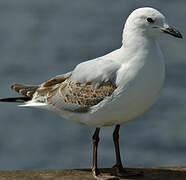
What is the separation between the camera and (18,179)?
283 inches

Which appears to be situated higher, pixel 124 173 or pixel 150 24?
pixel 150 24

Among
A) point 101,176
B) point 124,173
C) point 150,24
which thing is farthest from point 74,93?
point 150,24

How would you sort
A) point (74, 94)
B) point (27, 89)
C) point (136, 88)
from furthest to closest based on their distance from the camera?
point (27, 89), point (74, 94), point (136, 88)

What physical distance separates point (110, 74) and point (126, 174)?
4.22ft

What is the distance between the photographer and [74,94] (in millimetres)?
7129

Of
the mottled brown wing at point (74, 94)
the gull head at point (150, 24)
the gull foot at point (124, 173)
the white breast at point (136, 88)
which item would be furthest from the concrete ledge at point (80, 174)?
the gull head at point (150, 24)

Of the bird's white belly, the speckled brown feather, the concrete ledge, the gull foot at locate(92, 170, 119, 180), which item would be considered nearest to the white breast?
the bird's white belly

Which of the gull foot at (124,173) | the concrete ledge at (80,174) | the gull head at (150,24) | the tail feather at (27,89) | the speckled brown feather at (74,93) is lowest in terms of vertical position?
the concrete ledge at (80,174)

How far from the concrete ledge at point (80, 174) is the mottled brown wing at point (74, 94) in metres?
0.78

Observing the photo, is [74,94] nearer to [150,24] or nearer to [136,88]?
[136,88]

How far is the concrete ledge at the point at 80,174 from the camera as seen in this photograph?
7215mm

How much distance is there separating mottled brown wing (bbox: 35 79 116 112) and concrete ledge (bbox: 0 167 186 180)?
777 mm

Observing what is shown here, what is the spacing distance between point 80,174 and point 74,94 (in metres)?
0.93

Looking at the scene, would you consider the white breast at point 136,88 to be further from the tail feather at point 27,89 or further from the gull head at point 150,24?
the tail feather at point 27,89
